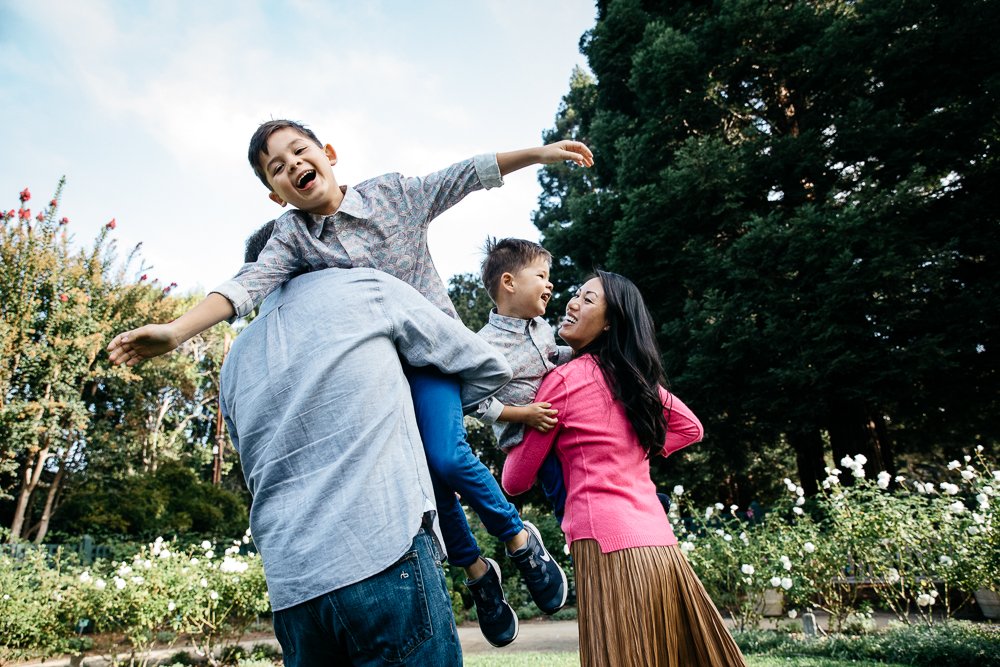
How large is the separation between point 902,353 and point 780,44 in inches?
226

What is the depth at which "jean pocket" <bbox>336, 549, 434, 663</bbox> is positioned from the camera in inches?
39.9

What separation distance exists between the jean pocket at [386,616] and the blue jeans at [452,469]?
0.51 metres

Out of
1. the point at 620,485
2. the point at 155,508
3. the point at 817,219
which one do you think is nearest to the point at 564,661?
the point at 620,485

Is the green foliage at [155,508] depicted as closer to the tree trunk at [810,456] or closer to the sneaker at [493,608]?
the tree trunk at [810,456]

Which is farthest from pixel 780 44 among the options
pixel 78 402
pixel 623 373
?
pixel 78 402

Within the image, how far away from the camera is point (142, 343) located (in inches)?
46.3

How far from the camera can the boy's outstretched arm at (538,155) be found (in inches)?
66.2

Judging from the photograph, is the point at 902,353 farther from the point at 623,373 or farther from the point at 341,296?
the point at 341,296

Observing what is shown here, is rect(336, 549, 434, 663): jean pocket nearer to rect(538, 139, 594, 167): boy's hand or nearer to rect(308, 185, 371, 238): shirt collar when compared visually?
rect(308, 185, 371, 238): shirt collar

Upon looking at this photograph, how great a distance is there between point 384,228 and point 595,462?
97 cm

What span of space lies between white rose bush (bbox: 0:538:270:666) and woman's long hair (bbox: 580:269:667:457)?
551 cm

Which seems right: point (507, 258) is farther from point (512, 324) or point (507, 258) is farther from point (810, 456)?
point (810, 456)

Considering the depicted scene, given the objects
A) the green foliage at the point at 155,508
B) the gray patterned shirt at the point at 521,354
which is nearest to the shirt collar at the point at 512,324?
the gray patterned shirt at the point at 521,354

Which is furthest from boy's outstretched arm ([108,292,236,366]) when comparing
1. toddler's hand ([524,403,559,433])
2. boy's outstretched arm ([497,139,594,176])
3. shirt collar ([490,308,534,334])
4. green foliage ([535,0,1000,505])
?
green foliage ([535,0,1000,505])
